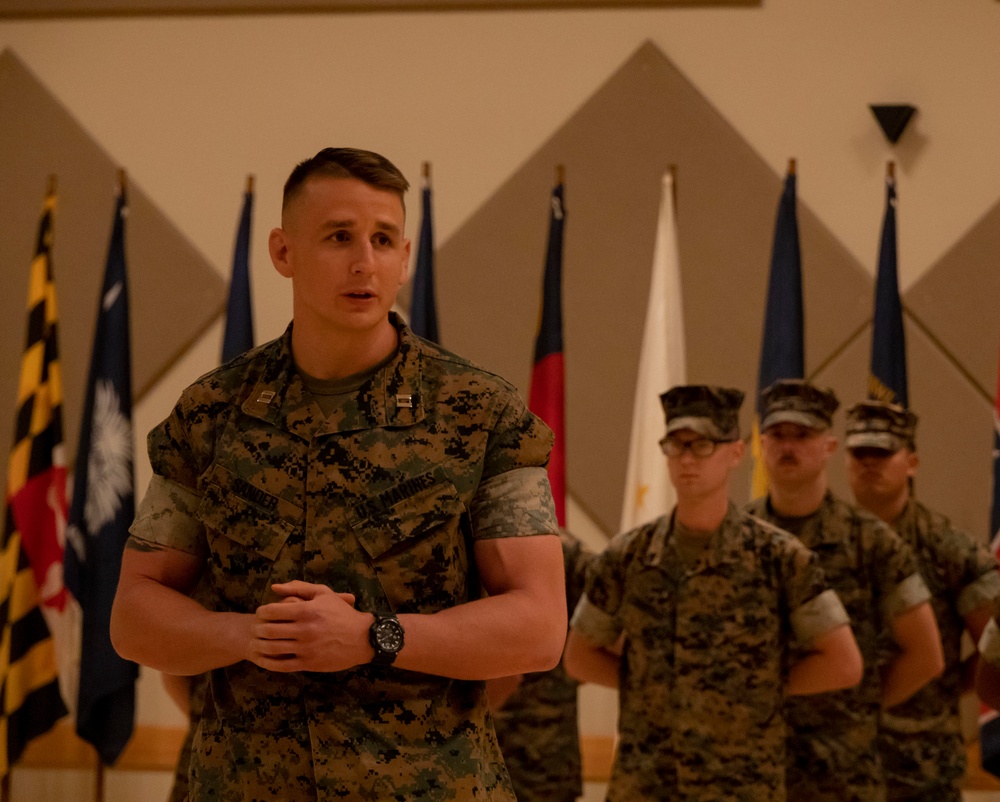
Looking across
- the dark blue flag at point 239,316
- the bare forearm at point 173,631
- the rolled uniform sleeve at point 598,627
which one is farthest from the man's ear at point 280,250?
the dark blue flag at point 239,316

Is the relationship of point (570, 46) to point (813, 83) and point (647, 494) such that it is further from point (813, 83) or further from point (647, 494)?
point (647, 494)

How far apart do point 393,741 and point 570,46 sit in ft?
13.4

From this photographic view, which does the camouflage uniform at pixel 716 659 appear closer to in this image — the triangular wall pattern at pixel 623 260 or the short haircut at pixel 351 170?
the short haircut at pixel 351 170

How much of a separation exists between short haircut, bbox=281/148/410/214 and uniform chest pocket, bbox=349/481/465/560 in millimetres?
306

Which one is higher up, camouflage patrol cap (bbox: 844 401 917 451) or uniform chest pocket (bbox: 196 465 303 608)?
camouflage patrol cap (bbox: 844 401 917 451)

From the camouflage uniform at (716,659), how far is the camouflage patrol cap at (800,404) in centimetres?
48

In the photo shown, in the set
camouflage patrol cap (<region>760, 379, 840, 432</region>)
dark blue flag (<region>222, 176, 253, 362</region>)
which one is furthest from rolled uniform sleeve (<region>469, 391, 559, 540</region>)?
dark blue flag (<region>222, 176, 253, 362</region>)

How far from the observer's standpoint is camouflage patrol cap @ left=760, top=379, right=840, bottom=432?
323cm

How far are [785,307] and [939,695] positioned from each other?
140 cm

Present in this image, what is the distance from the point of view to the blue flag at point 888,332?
425 centimetres

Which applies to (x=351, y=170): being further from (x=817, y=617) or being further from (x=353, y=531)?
(x=817, y=617)

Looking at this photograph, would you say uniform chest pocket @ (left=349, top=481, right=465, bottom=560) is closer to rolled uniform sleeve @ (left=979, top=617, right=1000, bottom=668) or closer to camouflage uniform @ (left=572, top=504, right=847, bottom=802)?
camouflage uniform @ (left=572, top=504, right=847, bottom=802)

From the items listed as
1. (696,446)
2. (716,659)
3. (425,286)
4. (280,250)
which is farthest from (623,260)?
(280,250)

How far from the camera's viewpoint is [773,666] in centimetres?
273
